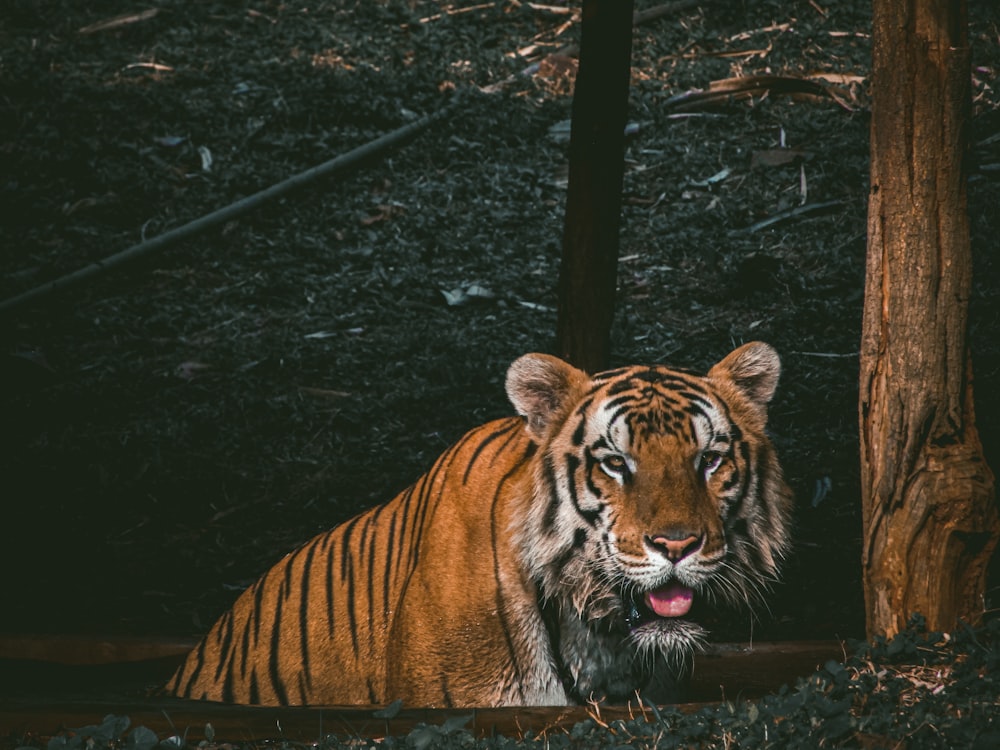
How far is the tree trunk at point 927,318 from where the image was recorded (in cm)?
295

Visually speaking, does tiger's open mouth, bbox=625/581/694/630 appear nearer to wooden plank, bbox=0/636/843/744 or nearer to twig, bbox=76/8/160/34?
wooden plank, bbox=0/636/843/744

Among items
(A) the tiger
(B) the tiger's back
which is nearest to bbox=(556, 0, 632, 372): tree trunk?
(B) the tiger's back

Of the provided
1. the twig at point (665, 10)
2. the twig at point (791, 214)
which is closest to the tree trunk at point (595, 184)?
the twig at point (791, 214)

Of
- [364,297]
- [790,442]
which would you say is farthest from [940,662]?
[364,297]

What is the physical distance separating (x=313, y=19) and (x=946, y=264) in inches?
295

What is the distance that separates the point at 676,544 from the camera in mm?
2824

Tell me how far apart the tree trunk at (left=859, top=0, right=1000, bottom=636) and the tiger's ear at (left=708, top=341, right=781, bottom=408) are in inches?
11.8

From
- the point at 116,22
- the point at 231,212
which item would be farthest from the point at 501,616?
the point at 116,22

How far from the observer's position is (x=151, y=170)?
8.02 metres

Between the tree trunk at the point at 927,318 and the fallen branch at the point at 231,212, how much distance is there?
505cm

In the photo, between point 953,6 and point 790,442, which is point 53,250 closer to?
point 790,442

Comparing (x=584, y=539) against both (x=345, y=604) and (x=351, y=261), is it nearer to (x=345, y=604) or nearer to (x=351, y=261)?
(x=345, y=604)

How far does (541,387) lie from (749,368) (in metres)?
0.56

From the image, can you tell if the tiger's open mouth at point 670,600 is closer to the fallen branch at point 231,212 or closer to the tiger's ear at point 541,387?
the tiger's ear at point 541,387
